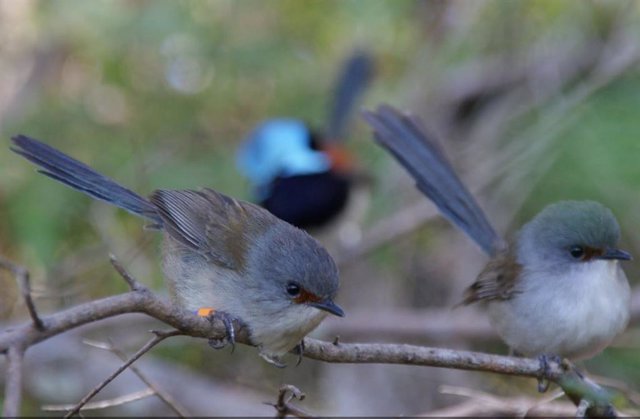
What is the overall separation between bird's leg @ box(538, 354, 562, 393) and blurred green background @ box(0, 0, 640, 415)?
2.43m

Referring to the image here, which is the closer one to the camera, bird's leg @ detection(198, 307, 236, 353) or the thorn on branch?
the thorn on branch

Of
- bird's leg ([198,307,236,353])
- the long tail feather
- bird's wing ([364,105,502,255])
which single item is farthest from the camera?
the long tail feather

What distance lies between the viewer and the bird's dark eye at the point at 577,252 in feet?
12.8

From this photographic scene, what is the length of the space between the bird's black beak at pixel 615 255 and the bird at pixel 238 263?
1.27 metres

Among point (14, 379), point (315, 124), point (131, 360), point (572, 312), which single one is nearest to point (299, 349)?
point (131, 360)

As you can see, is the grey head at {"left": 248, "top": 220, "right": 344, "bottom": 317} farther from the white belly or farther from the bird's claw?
the white belly

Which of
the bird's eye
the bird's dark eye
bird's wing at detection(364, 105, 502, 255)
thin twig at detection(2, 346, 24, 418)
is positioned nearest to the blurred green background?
bird's wing at detection(364, 105, 502, 255)

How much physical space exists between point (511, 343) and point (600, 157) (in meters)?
2.57

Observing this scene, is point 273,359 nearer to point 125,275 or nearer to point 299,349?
point 299,349

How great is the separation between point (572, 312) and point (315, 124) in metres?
5.05

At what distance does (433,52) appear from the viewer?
7730mm

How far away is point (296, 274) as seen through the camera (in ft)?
10.2

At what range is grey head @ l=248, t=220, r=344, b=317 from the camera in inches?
121

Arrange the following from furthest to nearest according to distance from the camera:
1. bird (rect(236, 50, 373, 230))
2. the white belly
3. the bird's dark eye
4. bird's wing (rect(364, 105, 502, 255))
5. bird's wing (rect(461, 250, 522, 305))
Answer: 1. bird (rect(236, 50, 373, 230))
2. bird's wing (rect(364, 105, 502, 255))
3. bird's wing (rect(461, 250, 522, 305))
4. the bird's dark eye
5. the white belly
